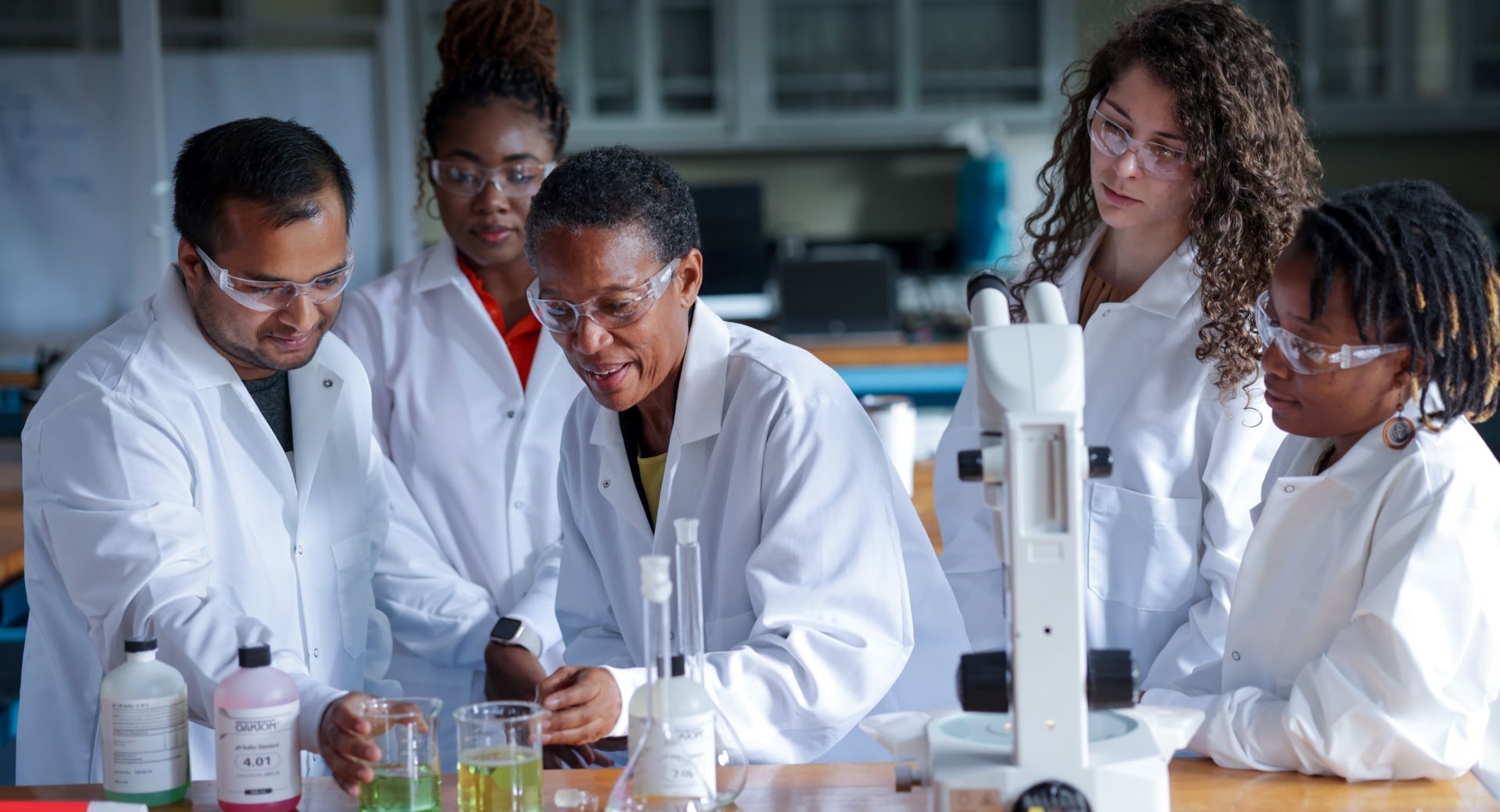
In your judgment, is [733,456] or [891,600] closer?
[891,600]

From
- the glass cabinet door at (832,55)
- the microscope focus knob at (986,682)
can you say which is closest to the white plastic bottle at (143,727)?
the microscope focus knob at (986,682)

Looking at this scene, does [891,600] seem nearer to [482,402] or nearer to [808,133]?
[482,402]

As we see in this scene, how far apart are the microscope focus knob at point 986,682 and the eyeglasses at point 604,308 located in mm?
631

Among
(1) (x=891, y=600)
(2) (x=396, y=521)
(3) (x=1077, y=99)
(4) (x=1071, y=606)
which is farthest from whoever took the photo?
(2) (x=396, y=521)

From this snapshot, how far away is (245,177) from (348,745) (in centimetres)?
72

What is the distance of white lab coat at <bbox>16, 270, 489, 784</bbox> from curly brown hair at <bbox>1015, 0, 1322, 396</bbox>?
46.6 inches

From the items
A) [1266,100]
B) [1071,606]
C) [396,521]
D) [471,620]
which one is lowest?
[471,620]

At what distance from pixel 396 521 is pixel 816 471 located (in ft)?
3.03

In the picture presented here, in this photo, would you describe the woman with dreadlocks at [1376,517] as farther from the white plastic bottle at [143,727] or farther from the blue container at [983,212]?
the blue container at [983,212]

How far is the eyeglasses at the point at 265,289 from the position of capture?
1688mm

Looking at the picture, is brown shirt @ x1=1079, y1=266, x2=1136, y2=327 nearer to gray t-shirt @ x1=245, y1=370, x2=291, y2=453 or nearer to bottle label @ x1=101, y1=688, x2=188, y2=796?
gray t-shirt @ x1=245, y1=370, x2=291, y2=453

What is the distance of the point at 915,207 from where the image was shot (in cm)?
712

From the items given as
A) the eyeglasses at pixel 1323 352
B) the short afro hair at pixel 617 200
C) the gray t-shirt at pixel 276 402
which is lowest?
the gray t-shirt at pixel 276 402

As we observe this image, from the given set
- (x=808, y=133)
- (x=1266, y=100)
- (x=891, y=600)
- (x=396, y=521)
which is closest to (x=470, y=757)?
(x=891, y=600)
